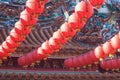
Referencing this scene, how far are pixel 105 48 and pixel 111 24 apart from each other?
19.3ft

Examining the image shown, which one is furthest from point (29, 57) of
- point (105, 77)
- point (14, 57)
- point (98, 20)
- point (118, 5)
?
point (118, 5)

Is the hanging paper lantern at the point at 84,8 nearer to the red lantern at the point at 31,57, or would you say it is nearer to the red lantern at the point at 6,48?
the red lantern at the point at 6,48

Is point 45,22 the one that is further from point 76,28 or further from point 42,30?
point 76,28

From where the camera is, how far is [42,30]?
14039mm

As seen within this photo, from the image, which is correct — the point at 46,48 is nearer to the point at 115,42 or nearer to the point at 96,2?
the point at 115,42

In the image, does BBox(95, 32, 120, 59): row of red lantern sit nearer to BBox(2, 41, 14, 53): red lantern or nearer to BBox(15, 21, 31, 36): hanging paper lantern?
BBox(15, 21, 31, 36): hanging paper lantern

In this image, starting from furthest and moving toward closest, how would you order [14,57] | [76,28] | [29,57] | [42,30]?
[42,30]
[14,57]
[29,57]
[76,28]

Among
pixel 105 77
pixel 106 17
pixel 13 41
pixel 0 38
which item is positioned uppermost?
pixel 106 17

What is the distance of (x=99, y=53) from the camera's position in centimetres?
889

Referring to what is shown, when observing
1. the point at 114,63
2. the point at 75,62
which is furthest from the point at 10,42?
the point at 114,63

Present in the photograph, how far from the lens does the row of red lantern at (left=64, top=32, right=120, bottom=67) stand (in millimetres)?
8148

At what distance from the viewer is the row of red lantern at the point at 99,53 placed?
8.15m

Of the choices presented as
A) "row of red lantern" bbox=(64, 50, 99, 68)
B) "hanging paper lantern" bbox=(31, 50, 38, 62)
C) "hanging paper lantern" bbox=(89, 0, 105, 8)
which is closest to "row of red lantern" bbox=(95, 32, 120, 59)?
"row of red lantern" bbox=(64, 50, 99, 68)

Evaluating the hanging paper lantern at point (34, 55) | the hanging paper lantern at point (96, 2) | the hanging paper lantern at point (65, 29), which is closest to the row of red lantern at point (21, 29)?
the hanging paper lantern at point (65, 29)
